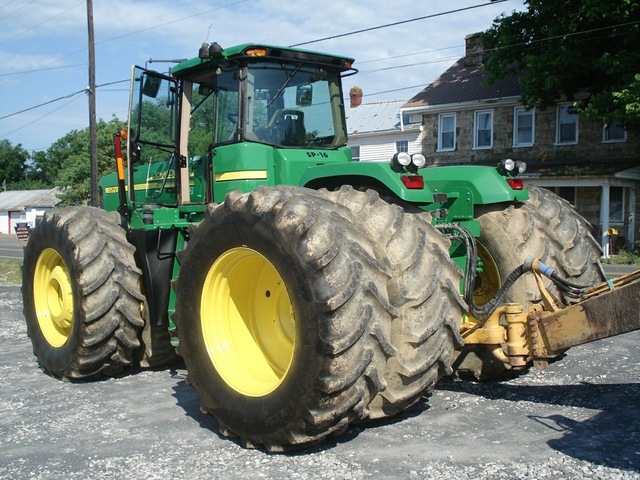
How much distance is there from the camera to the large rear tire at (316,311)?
4059 mm

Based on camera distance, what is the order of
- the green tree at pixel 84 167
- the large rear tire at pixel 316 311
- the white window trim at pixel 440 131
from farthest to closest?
the green tree at pixel 84 167
the white window trim at pixel 440 131
the large rear tire at pixel 316 311

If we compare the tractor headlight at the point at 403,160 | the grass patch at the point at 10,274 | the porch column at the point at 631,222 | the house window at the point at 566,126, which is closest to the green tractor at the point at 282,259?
the tractor headlight at the point at 403,160

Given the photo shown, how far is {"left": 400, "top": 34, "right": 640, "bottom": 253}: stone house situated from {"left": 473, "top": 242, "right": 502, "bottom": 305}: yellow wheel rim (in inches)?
792

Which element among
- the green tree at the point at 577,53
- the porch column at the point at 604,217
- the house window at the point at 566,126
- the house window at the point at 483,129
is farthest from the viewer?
the house window at the point at 483,129

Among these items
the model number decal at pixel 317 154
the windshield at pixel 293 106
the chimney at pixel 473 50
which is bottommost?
the model number decal at pixel 317 154

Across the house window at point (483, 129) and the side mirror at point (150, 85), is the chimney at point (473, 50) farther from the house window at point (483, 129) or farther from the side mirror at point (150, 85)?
the side mirror at point (150, 85)

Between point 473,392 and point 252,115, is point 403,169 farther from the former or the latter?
point 473,392

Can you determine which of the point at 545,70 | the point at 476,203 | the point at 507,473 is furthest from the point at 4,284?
the point at 545,70

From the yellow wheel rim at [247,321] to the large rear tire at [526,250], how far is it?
168 centimetres

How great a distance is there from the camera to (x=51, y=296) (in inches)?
282

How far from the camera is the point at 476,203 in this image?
6.02 meters

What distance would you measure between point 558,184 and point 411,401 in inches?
922

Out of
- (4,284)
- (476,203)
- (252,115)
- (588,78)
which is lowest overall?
(4,284)

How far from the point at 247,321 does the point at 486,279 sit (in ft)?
7.81
